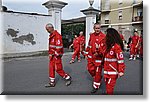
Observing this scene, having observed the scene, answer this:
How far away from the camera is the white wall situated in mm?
2838

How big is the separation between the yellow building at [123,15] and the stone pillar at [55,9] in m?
0.48

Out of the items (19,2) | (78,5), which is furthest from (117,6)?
(19,2)

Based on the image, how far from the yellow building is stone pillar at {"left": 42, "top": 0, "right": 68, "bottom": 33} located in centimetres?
48

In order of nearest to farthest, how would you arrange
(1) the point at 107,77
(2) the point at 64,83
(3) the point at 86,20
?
(1) the point at 107,77 → (2) the point at 64,83 → (3) the point at 86,20

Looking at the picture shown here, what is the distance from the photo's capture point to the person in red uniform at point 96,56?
7.33 feet

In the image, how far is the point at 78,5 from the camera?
2346mm

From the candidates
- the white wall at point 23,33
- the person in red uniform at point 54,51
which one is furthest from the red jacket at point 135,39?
the white wall at point 23,33

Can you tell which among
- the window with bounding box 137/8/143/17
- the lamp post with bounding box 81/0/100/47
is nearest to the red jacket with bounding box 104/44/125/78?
the window with bounding box 137/8/143/17

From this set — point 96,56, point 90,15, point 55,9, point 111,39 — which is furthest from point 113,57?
point 55,9

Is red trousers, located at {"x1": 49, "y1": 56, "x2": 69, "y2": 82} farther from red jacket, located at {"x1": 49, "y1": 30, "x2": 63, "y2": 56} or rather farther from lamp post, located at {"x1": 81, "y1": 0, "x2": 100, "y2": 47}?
lamp post, located at {"x1": 81, "y1": 0, "x2": 100, "y2": 47}

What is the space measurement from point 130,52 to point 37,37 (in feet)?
4.37

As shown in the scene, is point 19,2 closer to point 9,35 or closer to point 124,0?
point 9,35

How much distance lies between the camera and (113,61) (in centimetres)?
199

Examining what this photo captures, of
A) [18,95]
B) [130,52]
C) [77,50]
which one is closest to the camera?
[18,95]
